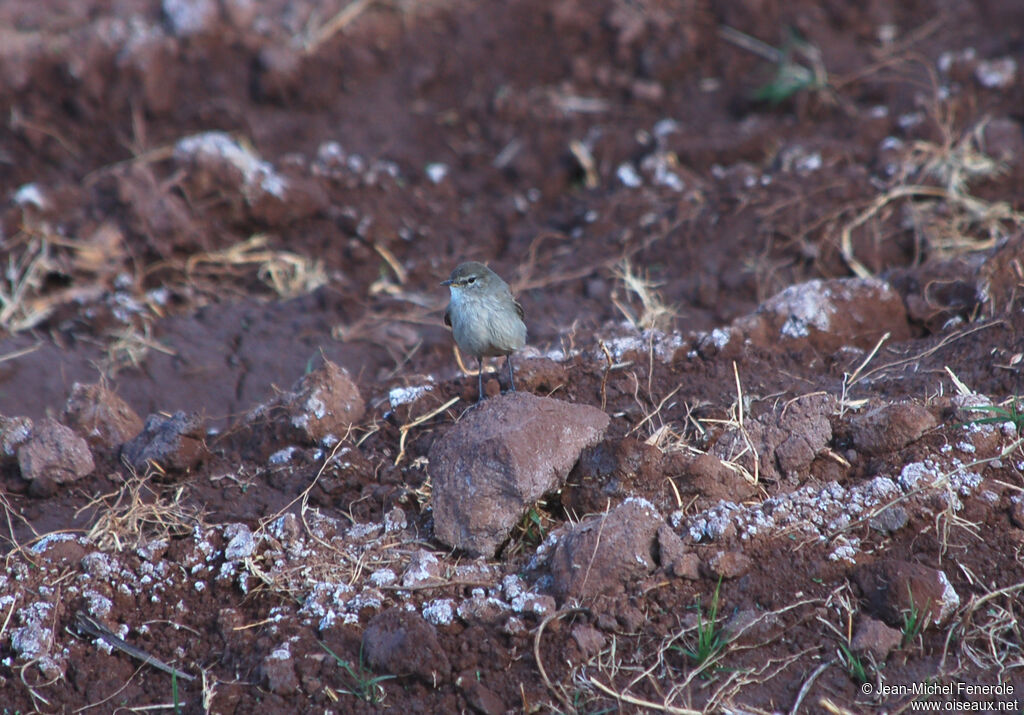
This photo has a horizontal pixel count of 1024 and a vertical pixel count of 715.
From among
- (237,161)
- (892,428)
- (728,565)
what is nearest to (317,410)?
(728,565)

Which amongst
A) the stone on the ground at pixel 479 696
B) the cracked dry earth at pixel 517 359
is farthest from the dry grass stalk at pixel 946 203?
the stone on the ground at pixel 479 696

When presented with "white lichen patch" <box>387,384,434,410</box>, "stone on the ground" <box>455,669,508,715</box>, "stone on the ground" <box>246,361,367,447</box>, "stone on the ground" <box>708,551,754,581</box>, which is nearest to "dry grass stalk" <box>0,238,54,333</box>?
"stone on the ground" <box>246,361,367,447</box>

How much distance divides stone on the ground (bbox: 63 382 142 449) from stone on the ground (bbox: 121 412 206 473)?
0.20 meters

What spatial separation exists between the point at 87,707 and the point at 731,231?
4.93 m

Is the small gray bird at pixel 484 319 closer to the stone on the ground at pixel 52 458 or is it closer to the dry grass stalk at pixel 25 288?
the stone on the ground at pixel 52 458

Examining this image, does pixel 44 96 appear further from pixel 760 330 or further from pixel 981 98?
pixel 981 98

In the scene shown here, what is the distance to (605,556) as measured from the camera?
3.63m

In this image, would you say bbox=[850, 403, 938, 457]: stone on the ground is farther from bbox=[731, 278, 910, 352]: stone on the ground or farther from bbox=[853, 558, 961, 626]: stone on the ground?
bbox=[731, 278, 910, 352]: stone on the ground

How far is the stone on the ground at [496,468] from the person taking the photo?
390 centimetres

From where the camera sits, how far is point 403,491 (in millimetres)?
4336

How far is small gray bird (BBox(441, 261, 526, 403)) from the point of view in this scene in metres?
4.75

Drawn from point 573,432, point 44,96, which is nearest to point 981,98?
point 573,432

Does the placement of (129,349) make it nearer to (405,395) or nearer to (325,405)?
(325,405)

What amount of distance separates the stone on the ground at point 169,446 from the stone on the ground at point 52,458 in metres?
0.21
